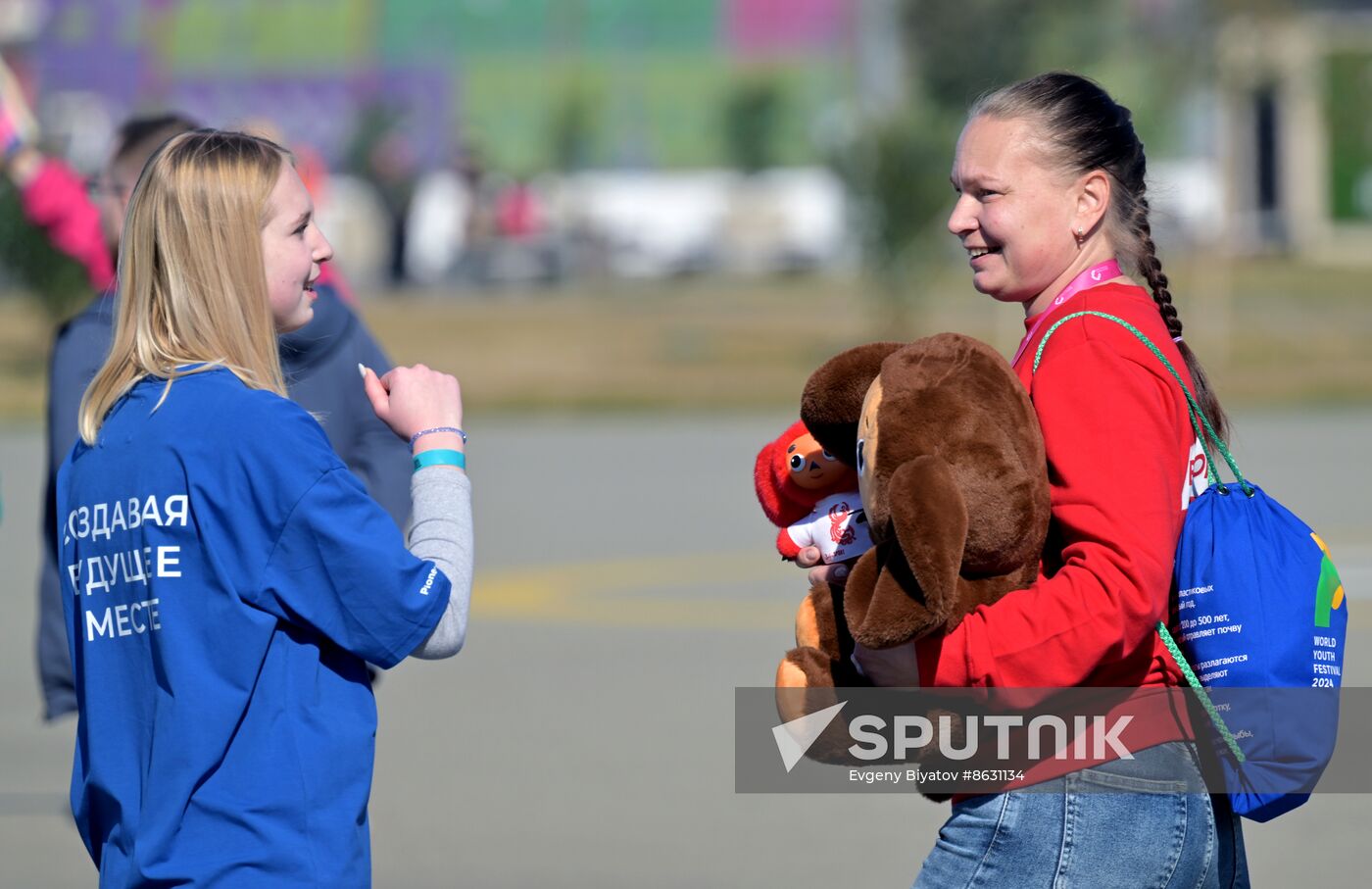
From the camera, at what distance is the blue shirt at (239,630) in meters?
2.61

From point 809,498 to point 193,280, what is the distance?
106 centimetres

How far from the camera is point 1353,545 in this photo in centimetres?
1036

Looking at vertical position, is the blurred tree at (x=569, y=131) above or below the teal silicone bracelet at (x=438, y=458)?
above

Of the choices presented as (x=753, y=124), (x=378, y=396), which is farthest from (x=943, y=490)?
(x=753, y=124)

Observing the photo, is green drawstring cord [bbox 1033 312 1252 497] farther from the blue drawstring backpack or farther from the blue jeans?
the blue jeans

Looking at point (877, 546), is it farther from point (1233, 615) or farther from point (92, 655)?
point (92, 655)

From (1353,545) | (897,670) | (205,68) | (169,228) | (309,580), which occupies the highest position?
(205,68)

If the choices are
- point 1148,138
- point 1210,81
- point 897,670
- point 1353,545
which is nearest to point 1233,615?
point 897,670

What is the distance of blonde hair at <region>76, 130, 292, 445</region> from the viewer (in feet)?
8.97

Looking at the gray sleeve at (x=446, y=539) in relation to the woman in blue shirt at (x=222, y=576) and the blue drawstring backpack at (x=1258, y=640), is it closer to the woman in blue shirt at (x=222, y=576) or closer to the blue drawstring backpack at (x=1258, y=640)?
the woman in blue shirt at (x=222, y=576)

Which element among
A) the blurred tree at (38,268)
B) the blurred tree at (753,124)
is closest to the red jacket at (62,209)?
the blurred tree at (38,268)

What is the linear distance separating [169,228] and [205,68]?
148 ft

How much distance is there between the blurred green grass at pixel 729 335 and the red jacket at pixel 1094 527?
16588mm

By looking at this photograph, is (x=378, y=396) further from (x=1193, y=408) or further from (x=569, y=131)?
(x=569, y=131)
